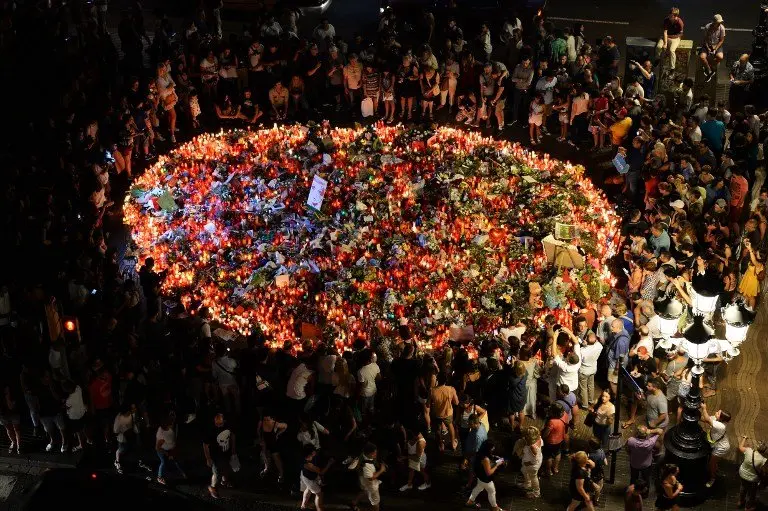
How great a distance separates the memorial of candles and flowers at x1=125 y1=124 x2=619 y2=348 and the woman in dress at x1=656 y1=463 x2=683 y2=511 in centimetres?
428

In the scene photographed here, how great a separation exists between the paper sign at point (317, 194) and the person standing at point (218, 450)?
6.12 m

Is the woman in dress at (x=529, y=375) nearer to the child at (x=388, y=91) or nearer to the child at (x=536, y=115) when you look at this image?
the child at (x=536, y=115)

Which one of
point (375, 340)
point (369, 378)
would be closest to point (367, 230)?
point (375, 340)

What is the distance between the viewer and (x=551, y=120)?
77.3ft

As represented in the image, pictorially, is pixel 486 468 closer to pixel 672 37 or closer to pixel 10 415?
pixel 10 415

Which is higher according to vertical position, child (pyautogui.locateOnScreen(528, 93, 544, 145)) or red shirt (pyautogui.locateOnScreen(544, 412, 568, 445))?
child (pyautogui.locateOnScreen(528, 93, 544, 145))

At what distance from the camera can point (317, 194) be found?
19.5 metres

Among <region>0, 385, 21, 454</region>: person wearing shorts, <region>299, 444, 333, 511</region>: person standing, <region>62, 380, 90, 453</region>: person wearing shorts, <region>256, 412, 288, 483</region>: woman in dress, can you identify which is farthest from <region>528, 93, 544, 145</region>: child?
<region>0, 385, 21, 454</region>: person wearing shorts

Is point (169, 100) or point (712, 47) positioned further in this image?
point (712, 47)

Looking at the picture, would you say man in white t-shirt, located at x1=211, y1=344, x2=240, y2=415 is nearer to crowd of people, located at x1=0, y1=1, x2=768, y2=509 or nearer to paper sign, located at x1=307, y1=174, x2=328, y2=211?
crowd of people, located at x1=0, y1=1, x2=768, y2=509

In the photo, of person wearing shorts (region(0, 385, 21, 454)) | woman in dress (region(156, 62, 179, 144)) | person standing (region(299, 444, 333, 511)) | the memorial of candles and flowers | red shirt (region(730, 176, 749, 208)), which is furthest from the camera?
woman in dress (region(156, 62, 179, 144))

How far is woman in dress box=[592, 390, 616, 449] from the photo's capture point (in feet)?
46.2

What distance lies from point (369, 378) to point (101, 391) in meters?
3.78

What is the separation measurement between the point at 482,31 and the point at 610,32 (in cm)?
472
